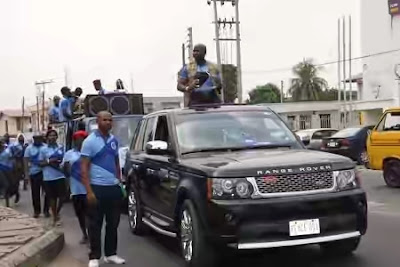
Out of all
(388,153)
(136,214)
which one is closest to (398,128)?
(388,153)

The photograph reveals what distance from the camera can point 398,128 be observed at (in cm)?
1357

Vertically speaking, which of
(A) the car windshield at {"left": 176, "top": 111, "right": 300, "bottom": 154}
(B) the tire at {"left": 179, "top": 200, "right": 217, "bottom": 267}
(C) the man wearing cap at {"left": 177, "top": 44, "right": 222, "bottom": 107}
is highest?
(C) the man wearing cap at {"left": 177, "top": 44, "right": 222, "bottom": 107}

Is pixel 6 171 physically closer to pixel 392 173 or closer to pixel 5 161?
pixel 5 161

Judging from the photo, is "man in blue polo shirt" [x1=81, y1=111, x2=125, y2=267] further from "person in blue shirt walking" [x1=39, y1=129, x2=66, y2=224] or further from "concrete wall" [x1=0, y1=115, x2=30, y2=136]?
"concrete wall" [x1=0, y1=115, x2=30, y2=136]

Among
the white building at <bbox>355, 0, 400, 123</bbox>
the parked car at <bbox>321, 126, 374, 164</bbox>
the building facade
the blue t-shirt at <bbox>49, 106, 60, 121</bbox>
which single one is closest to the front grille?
the blue t-shirt at <bbox>49, 106, 60, 121</bbox>

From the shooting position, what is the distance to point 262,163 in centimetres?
614

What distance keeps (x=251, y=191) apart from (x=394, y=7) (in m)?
46.9

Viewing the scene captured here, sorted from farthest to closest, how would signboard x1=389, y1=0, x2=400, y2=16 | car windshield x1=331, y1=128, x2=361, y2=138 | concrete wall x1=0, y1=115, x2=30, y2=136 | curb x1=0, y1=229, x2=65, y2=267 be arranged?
concrete wall x1=0, y1=115, x2=30, y2=136 < signboard x1=389, y1=0, x2=400, y2=16 < car windshield x1=331, y1=128, x2=361, y2=138 < curb x1=0, y1=229, x2=65, y2=267

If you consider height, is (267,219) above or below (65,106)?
below

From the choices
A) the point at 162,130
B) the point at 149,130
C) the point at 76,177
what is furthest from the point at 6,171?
the point at 162,130

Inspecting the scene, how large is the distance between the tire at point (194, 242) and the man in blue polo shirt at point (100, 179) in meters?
0.99

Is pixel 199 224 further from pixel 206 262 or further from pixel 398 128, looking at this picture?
pixel 398 128

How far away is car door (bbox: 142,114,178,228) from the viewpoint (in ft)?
24.0

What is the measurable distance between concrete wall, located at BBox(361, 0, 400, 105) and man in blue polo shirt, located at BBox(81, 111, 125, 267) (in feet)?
144
